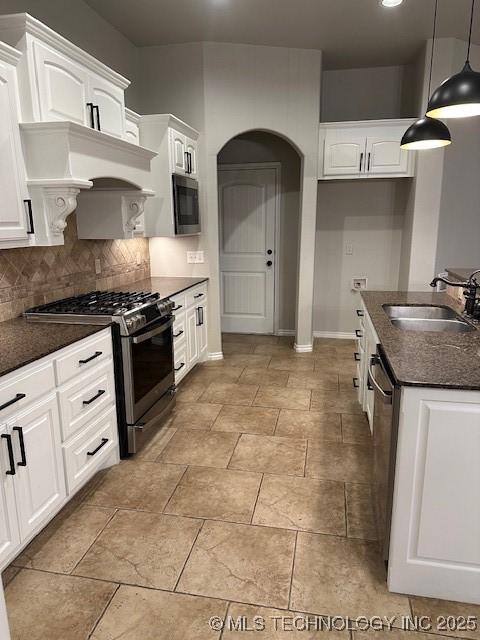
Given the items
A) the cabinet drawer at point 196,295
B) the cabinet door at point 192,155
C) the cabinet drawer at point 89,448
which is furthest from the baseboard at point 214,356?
the cabinet drawer at point 89,448

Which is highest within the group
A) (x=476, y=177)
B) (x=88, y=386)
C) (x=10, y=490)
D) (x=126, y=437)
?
(x=476, y=177)

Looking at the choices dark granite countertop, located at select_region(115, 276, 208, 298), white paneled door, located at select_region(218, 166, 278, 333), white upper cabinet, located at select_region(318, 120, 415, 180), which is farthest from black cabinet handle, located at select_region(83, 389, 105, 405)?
white paneled door, located at select_region(218, 166, 278, 333)

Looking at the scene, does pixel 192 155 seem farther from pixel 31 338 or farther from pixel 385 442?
pixel 385 442

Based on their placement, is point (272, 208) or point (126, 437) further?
point (272, 208)

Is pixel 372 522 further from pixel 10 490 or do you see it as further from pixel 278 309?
pixel 278 309

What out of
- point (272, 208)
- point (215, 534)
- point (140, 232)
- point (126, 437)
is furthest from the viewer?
point (272, 208)

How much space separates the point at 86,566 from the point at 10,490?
495mm

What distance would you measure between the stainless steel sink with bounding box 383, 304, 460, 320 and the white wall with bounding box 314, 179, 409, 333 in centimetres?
214

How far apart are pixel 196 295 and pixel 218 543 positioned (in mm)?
2488

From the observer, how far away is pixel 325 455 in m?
2.88

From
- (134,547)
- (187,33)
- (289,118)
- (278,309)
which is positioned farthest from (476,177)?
(134,547)

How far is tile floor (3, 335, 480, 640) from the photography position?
1737mm

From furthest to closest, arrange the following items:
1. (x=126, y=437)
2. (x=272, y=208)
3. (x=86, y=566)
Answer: (x=272, y=208)
(x=126, y=437)
(x=86, y=566)

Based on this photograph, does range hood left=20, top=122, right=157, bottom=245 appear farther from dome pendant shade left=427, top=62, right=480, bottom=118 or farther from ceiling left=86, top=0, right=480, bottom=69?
dome pendant shade left=427, top=62, right=480, bottom=118
